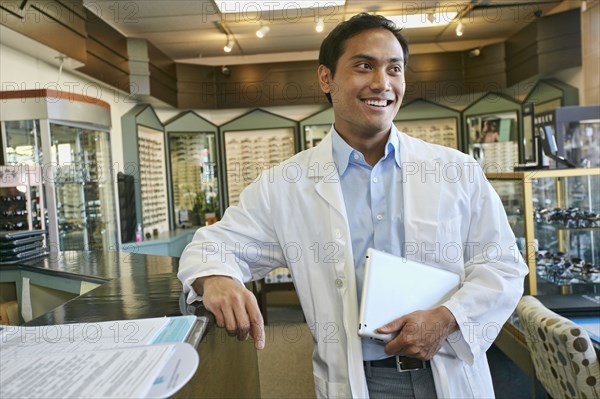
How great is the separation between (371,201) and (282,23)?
5.73 metres

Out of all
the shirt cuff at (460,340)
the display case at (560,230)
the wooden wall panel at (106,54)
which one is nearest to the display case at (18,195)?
the wooden wall panel at (106,54)

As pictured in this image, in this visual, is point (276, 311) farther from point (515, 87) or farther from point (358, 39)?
point (358, 39)

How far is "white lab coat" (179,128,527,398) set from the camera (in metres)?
1.53

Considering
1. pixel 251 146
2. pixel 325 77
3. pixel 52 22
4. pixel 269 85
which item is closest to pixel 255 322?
pixel 325 77

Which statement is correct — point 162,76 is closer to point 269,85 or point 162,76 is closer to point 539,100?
point 269,85

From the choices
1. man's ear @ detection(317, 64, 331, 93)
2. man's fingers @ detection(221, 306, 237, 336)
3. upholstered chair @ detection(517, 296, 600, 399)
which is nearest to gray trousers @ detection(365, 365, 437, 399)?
man's fingers @ detection(221, 306, 237, 336)

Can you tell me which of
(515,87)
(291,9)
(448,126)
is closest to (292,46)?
(291,9)

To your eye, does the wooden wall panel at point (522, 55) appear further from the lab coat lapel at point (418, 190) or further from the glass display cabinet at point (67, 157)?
the lab coat lapel at point (418, 190)

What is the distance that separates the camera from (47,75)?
5.23m

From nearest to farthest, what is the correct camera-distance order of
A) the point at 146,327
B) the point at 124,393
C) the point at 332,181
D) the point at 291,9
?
the point at 124,393 → the point at 146,327 → the point at 332,181 → the point at 291,9

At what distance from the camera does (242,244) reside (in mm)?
1722

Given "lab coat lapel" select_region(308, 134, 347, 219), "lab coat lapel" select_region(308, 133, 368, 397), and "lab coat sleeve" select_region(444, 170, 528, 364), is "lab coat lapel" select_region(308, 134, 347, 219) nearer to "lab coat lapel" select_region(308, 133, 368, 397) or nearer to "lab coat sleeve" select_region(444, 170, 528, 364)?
"lab coat lapel" select_region(308, 133, 368, 397)

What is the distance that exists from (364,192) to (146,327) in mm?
780

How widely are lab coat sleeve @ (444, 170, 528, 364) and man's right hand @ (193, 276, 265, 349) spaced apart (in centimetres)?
53
